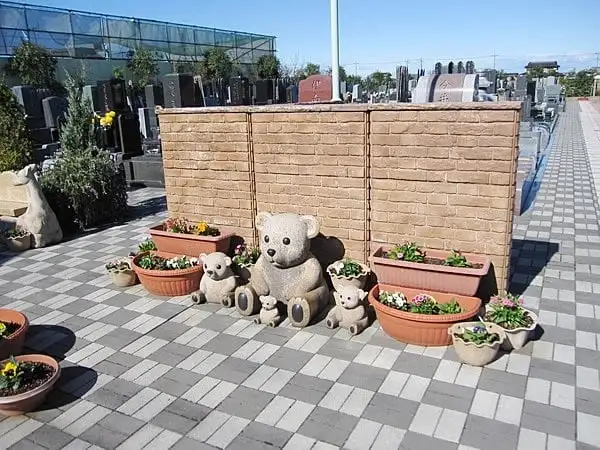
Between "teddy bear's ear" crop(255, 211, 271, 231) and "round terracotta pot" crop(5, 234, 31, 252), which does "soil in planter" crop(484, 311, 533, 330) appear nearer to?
"teddy bear's ear" crop(255, 211, 271, 231)

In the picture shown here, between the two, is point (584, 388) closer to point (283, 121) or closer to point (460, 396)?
point (460, 396)

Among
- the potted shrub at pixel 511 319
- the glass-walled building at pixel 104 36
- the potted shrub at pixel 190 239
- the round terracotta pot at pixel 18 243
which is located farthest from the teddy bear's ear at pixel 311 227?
the glass-walled building at pixel 104 36

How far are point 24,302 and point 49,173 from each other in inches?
132

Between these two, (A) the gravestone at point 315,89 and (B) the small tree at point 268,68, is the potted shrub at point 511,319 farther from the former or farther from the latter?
(B) the small tree at point 268,68

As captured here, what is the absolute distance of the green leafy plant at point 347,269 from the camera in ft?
16.1

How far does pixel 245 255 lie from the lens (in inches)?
217

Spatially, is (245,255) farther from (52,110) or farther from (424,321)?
(52,110)

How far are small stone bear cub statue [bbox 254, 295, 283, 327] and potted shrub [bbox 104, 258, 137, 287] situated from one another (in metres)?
1.93

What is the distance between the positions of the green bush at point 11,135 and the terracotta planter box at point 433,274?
257 inches

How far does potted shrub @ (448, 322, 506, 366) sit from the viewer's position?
387cm

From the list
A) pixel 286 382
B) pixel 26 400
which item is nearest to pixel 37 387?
pixel 26 400

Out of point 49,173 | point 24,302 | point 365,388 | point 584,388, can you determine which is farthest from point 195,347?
point 49,173

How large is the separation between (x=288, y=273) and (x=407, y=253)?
1.13m

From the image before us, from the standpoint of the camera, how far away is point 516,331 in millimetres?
4094
